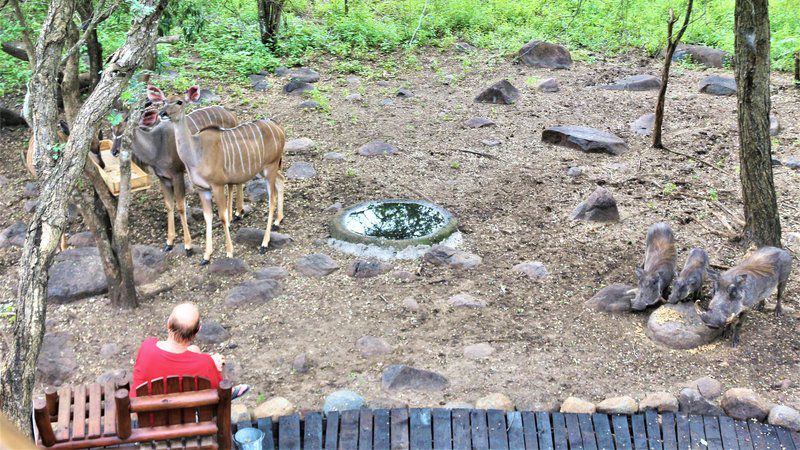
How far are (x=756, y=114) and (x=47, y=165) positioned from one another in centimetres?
504

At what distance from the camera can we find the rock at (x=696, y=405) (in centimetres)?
480

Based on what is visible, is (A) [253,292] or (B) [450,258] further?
(B) [450,258]

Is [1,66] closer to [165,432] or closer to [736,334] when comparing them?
[165,432]

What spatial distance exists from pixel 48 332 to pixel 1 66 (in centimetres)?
514

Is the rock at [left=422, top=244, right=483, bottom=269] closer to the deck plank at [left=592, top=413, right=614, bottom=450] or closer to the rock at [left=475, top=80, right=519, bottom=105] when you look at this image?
the deck plank at [left=592, top=413, right=614, bottom=450]

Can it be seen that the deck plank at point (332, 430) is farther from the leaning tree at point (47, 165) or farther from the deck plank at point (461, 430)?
the leaning tree at point (47, 165)

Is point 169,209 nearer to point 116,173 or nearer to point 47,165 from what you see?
point 116,173

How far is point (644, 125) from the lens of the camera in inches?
388

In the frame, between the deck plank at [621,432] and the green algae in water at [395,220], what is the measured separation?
282 cm

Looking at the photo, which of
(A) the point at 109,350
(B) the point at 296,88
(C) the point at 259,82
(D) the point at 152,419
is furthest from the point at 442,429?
(C) the point at 259,82

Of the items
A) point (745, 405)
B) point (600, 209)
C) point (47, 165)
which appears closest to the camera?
point (47, 165)

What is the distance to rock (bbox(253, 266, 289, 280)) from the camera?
6.51m

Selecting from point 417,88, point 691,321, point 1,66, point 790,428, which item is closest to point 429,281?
point 691,321

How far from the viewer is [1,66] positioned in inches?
373
